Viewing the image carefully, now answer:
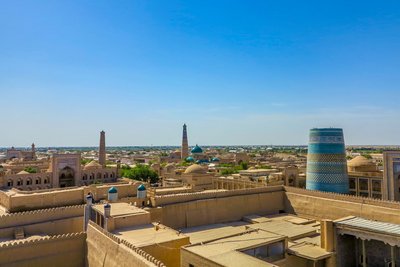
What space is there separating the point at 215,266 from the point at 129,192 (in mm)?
14535

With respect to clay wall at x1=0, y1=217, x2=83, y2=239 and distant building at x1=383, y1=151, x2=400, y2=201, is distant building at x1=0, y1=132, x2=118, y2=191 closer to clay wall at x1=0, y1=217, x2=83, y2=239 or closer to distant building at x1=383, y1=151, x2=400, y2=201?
clay wall at x1=0, y1=217, x2=83, y2=239

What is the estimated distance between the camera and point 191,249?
443 inches

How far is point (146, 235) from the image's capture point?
1367cm

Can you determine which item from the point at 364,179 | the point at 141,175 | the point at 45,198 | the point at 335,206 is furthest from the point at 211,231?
the point at 141,175

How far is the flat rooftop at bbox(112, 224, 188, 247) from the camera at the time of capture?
41.9 ft

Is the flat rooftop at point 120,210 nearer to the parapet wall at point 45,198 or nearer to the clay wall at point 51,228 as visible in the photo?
the clay wall at point 51,228

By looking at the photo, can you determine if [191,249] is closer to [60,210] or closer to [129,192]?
[60,210]

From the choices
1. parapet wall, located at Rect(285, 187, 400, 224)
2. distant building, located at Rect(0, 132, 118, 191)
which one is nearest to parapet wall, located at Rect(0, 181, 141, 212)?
distant building, located at Rect(0, 132, 118, 191)

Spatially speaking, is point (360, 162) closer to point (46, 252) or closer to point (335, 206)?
point (335, 206)

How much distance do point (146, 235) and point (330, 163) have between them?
15.2 meters

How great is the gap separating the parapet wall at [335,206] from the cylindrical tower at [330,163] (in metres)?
1.78

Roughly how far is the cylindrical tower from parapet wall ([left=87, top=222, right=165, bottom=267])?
52.8ft

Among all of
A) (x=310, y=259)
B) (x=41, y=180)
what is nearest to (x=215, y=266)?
(x=310, y=259)

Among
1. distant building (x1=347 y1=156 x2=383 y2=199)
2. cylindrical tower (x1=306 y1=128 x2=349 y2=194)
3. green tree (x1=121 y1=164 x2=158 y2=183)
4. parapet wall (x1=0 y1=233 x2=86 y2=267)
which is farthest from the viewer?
green tree (x1=121 y1=164 x2=158 y2=183)
